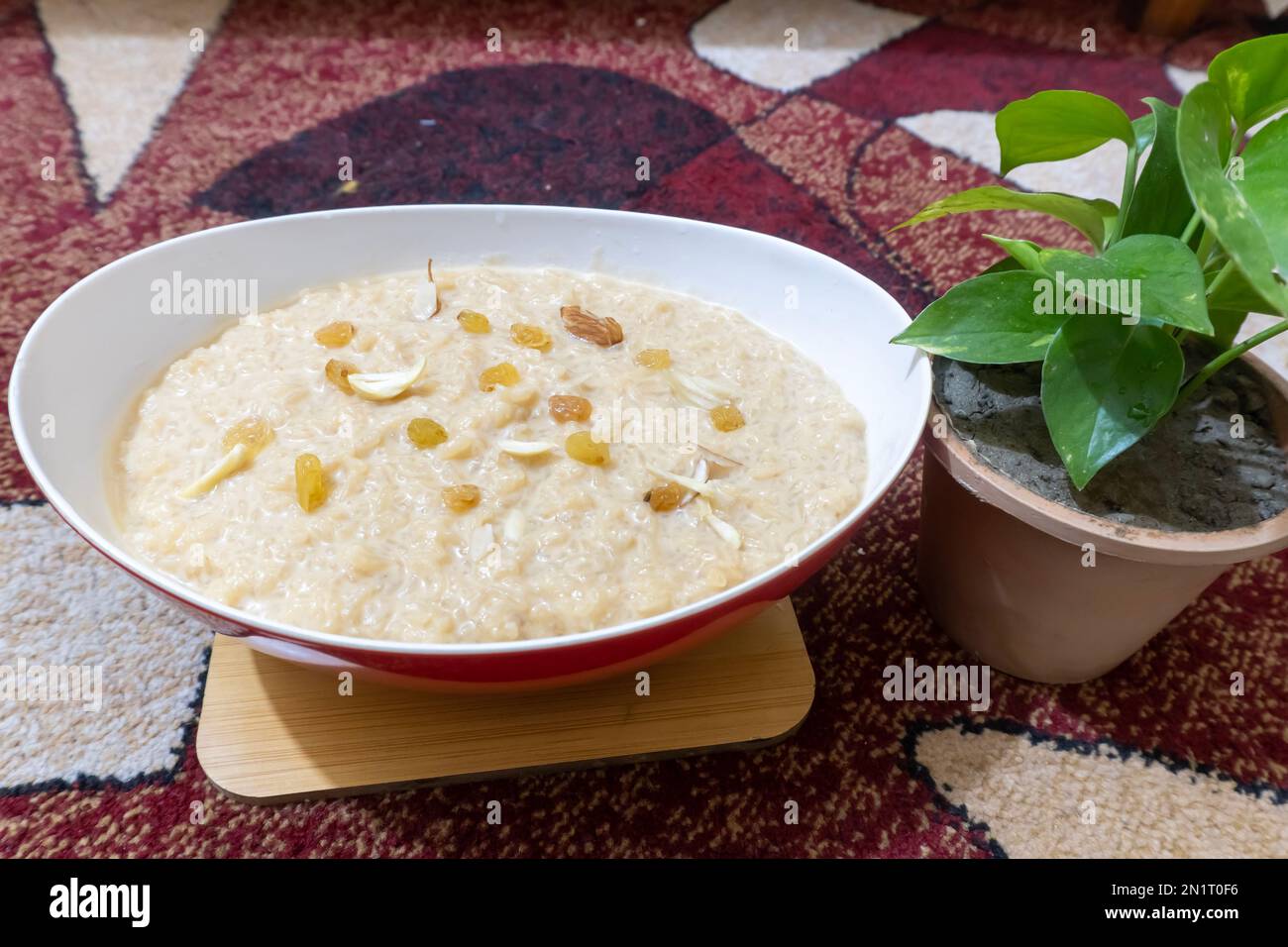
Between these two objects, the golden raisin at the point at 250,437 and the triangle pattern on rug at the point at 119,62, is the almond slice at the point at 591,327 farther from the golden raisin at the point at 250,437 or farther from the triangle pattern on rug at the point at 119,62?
the triangle pattern on rug at the point at 119,62

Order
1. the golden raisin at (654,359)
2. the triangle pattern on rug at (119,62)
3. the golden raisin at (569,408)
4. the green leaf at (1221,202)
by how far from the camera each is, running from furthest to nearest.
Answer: the triangle pattern on rug at (119,62), the golden raisin at (654,359), the golden raisin at (569,408), the green leaf at (1221,202)

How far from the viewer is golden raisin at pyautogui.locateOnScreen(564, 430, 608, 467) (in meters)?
1.16

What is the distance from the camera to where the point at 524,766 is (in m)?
1.12

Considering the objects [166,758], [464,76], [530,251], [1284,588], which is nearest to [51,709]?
[166,758]

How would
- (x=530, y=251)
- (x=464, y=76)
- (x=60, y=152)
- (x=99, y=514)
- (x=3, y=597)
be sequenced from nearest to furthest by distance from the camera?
(x=99, y=514)
(x=3, y=597)
(x=530, y=251)
(x=60, y=152)
(x=464, y=76)

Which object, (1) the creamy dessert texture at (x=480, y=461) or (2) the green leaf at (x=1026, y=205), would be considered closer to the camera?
(1) the creamy dessert texture at (x=480, y=461)

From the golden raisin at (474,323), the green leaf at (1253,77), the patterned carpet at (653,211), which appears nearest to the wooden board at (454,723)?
the patterned carpet at (653,211)

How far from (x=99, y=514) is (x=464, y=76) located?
1.91 m

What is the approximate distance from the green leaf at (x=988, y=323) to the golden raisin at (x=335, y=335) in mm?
775

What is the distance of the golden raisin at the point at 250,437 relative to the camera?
1169mm

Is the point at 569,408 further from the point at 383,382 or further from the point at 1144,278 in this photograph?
the point at 1144,278

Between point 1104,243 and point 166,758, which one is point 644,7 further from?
point 166,758

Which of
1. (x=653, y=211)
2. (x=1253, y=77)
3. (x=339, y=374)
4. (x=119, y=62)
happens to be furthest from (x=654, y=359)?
(x=119, y=62)

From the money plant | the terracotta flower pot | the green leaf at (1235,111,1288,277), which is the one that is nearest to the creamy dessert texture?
the terracotta flower pot
